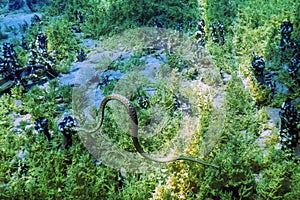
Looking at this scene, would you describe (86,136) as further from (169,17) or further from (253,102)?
(169,17)

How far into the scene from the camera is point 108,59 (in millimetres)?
9867

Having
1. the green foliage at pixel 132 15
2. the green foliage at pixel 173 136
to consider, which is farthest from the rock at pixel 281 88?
the green foliage at pixel 132 15

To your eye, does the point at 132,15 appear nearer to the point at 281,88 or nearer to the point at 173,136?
the point at 281,88

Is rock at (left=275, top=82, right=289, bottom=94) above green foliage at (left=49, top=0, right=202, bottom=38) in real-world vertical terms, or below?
below

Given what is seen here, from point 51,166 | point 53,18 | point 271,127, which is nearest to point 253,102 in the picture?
point 271,127

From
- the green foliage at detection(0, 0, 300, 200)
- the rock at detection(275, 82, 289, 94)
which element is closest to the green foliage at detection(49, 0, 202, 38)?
the green foliage at detection(0, 0, 300, 200)

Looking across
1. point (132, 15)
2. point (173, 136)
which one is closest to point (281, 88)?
point (173, 136)

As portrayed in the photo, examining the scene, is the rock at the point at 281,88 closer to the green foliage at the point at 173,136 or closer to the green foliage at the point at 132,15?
the green foliage at the point at 173,136

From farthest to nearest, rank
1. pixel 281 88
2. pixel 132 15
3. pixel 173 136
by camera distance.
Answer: pixel 132 15 < pixel 281 88 < pixel 173 136

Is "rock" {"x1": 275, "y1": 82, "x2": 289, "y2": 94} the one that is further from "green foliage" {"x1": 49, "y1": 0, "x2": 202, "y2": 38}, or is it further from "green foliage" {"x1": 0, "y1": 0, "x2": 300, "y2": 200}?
"green foliage" {"x1": 49, "y1": 0, "x2": 202, "y2": 38}

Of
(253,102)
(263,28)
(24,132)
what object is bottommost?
(24,132)

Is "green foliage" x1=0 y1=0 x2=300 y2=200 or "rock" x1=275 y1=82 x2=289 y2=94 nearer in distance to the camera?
"green foliage" x1=0 y1=0 x2=300 y2=200

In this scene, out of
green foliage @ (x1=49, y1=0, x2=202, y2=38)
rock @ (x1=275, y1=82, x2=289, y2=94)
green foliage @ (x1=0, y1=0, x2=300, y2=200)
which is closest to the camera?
green foliage @ (x1=0, y1=0, x2=300, y2=200)

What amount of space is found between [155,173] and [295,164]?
2228 millimetres
